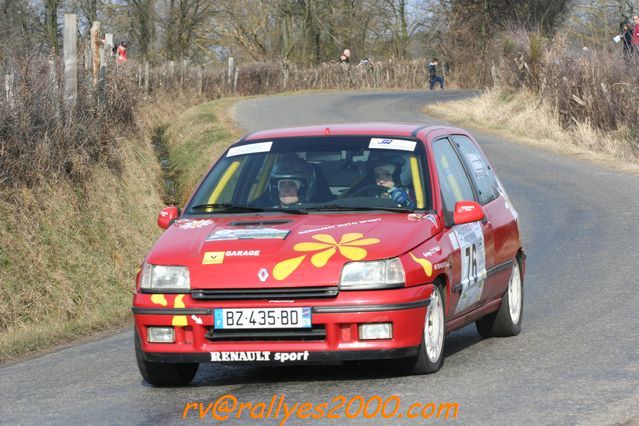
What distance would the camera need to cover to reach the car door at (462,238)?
303 inches

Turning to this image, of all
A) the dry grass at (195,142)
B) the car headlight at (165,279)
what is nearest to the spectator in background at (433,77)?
the dry grass at (195,142)

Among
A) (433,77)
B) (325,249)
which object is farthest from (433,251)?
(433,77)

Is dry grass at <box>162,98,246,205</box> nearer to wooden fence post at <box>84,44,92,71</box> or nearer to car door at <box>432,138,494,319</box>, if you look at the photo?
wooden fence post at <box>84,44,92,71</box>

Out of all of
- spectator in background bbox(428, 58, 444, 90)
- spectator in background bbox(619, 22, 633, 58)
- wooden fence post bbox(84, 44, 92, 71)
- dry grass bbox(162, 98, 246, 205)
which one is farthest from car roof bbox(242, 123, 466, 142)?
spectator in background bbox(428, 58, 444, 90)

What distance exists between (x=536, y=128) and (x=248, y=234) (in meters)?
22.7

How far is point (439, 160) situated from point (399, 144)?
0.30 m

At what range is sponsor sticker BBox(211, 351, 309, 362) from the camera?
22.4ft

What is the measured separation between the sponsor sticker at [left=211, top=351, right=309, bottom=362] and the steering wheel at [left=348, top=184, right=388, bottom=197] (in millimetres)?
1518

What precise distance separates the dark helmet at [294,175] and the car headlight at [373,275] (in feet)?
4.00

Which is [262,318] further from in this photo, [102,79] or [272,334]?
[102,79]

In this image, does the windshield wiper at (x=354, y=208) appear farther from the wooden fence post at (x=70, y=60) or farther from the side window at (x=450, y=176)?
the wooden fence post at (x=70, y=60)

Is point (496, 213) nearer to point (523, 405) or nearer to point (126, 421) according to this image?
point (523, 405)

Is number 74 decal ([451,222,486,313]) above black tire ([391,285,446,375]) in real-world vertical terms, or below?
above

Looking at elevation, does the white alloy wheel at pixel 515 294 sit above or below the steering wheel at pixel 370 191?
below
